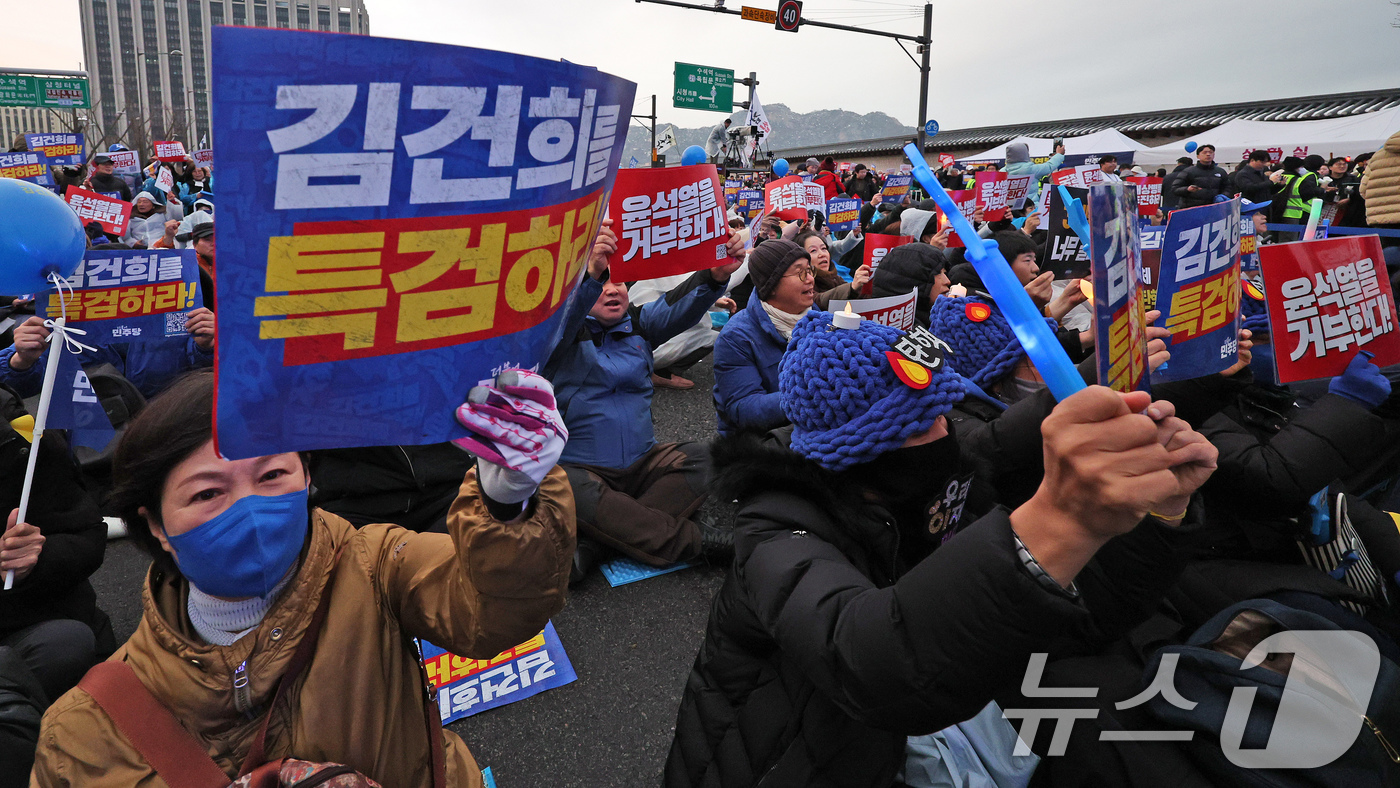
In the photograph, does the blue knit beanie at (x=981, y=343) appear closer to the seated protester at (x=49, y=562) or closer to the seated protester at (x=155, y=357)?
the seated protester at (x=49, y=562)

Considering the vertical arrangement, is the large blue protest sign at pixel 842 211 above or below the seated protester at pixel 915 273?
above

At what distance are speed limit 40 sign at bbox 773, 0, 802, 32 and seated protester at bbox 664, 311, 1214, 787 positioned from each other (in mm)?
15126

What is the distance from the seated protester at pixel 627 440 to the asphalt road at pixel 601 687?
182 millimetres

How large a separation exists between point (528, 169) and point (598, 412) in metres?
2.99

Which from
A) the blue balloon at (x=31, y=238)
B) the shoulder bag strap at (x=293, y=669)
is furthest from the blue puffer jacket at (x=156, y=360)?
the shoulder bag strap at (x=293, y=669)

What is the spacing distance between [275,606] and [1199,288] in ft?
7.16

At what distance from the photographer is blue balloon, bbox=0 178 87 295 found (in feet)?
7.87

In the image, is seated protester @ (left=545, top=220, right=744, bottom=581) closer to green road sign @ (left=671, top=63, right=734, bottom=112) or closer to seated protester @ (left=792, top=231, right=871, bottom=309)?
seated protester @ (left=792, top=231, right=871, bottom=309)

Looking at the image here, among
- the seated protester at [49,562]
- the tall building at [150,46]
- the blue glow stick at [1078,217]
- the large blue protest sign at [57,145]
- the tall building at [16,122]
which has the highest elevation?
the tall building at [150,46]

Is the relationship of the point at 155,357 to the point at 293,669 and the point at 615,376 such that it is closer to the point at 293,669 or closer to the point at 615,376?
the point at 615,376

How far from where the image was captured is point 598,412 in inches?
154

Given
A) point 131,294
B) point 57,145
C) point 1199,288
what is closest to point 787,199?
point 131,294

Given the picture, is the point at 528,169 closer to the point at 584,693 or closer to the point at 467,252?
the point at 467,252

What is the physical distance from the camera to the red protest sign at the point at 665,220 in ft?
10.1
